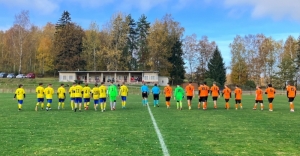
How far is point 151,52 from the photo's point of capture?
72250mm

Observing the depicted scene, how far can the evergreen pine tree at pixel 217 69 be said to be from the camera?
73.5 meters

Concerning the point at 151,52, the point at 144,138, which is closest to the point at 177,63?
the point at 151,52

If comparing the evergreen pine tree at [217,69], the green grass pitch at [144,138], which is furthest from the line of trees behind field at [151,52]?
the green grass pitch at [144,138]

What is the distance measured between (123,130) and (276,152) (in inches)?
223

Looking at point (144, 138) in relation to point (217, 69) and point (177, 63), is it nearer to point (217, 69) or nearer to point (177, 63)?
point (217, 69)

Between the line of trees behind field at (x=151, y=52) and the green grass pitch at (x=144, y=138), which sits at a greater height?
the line of trees behind field at (x=151, y=52)

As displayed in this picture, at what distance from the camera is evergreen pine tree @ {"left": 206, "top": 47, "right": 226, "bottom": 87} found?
73500 millimetres

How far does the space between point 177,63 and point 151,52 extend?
890cm

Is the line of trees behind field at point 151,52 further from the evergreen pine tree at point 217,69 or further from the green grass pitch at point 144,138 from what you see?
the green grass pitch at point 144,138

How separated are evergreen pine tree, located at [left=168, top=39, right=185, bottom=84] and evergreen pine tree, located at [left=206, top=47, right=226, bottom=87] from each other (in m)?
7.45

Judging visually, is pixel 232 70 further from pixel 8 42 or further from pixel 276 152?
pixel 276 152

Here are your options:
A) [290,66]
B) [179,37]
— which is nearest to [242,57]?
[290,66]

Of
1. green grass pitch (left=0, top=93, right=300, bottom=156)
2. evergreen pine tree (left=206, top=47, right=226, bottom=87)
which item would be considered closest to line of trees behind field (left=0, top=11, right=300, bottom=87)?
evergreen pine tree (left=206, top=47, right=226, bottom=87)

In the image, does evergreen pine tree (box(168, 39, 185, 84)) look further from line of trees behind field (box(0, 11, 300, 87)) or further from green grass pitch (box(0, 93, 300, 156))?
green grass pitch (box(0, 93, 300, 156))
